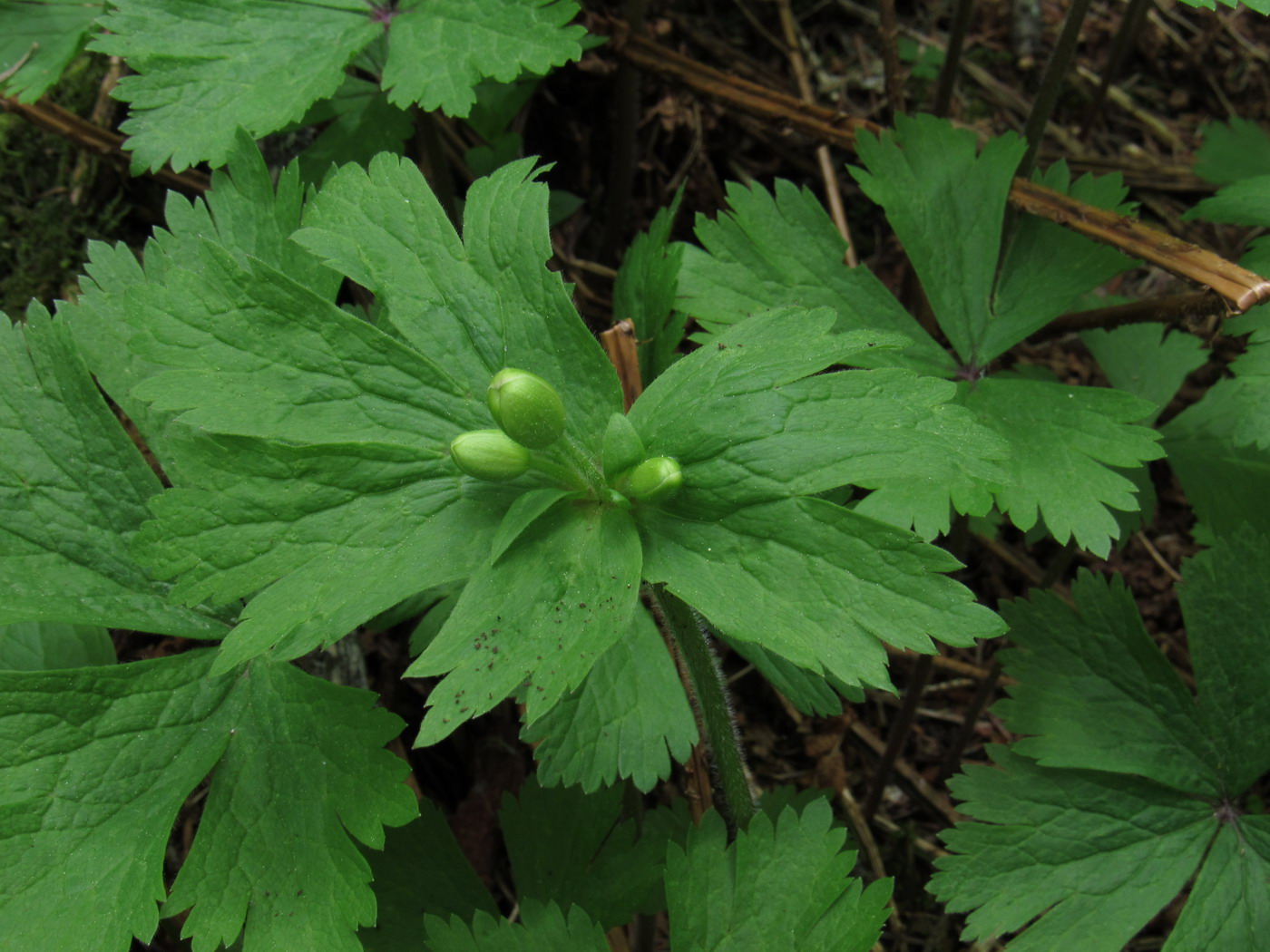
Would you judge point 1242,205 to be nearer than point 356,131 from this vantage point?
Yes

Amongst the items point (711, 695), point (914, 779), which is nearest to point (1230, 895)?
point (914, 779)

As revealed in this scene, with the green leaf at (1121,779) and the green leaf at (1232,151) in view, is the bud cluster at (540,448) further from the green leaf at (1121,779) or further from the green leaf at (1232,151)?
the green leaf at (1232,151)

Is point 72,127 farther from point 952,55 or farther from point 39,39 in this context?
point 952,55

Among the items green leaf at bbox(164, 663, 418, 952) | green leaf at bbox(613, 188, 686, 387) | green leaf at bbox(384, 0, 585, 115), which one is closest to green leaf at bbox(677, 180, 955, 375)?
green leaf at bbox(613, 188, 686, 387)

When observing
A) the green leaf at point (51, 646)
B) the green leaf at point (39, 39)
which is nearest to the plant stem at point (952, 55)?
the green leaf at point (39, 39)

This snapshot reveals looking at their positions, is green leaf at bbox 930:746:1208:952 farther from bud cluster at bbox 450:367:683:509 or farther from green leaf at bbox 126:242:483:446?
green leaf at bbox 126:242:483:446

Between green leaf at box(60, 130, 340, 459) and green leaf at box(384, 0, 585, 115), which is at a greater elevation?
green leaf at box(384, 0, 585, 115)
